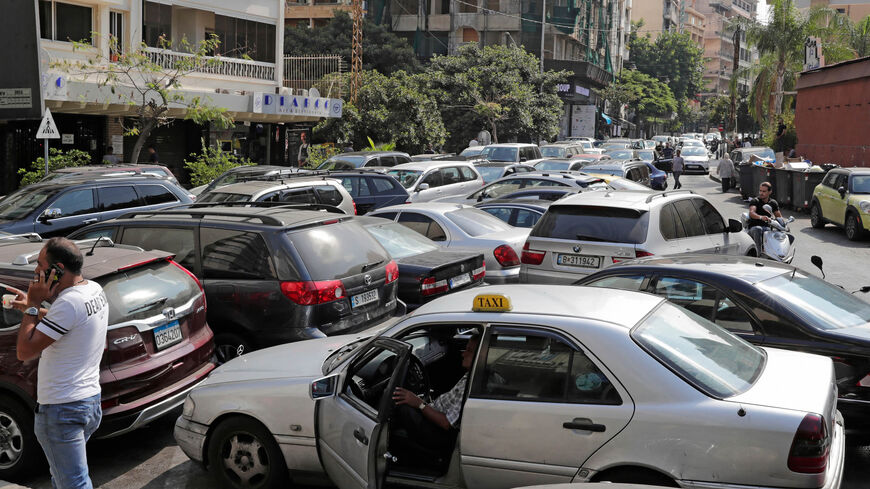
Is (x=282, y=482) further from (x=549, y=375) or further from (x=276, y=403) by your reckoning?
(x=549, y=375)

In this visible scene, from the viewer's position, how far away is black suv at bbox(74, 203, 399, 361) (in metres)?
7.33

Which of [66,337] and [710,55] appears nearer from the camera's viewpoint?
[66,337]

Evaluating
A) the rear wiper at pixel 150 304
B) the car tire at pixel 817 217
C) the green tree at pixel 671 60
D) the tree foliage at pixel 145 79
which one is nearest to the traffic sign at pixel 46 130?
the tree foliage at pixel 145 79

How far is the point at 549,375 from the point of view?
4555 millimetres

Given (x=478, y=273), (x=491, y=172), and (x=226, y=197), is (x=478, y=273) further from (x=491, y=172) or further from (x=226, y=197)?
(x=491, y=172)

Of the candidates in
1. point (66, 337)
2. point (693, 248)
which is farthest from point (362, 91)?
point (66, 337)

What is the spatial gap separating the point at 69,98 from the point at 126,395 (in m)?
20.5

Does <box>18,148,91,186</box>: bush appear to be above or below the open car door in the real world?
above

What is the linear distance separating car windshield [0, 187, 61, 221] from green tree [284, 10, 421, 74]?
42162 mm

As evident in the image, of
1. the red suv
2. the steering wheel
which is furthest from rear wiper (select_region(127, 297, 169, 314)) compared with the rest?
the steering wheel

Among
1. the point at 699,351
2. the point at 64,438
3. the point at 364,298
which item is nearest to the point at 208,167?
the point at 364,298

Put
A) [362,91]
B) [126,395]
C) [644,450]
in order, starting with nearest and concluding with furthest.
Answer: [644,450] < [126,395] < [362,91]

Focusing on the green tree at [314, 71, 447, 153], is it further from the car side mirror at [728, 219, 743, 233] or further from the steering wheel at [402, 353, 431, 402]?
the steering wheel at [402, 353, 431, 402]

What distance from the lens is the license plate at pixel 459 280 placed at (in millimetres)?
9538
